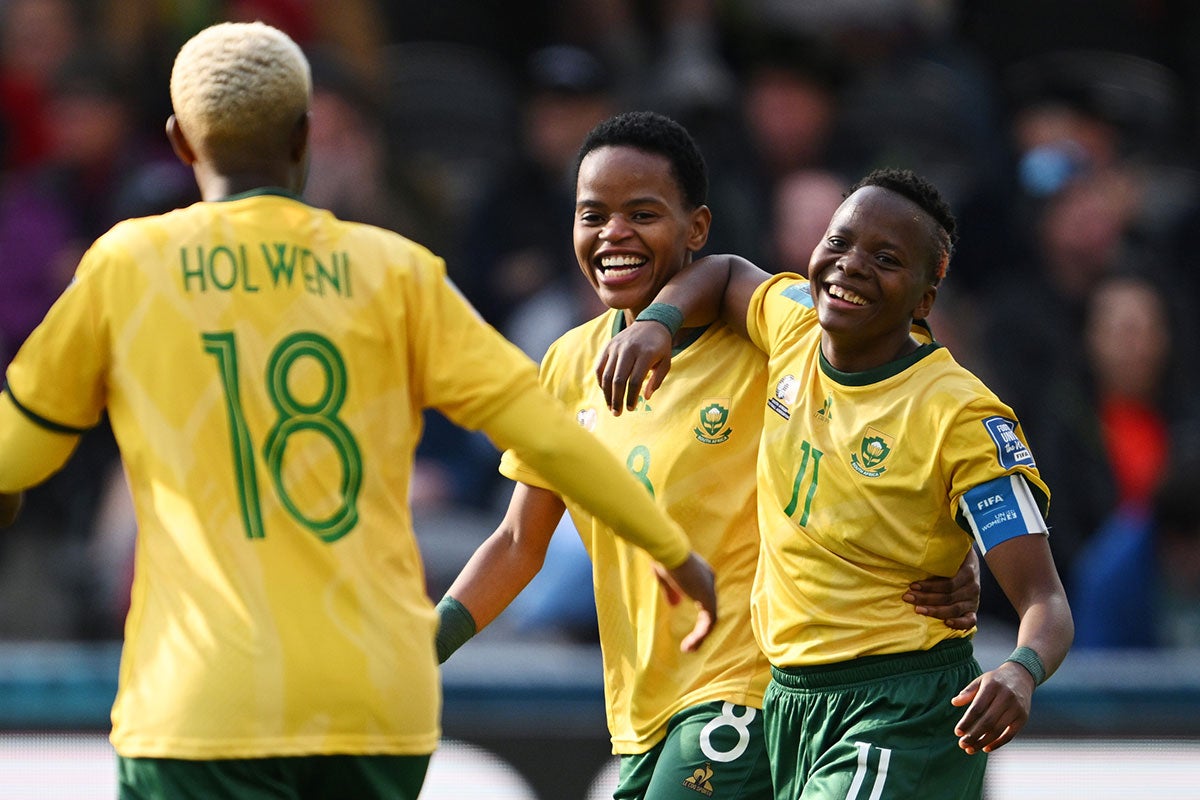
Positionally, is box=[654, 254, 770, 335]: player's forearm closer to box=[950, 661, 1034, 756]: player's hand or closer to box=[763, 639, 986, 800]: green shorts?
box=[763, 639, 986, 800]: green shorts

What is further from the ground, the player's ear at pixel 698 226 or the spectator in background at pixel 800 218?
the player's ear at pixel 698 226

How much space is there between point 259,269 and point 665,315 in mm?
1253

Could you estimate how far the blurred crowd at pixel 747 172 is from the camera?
8.25m

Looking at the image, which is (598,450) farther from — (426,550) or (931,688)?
(426,550)

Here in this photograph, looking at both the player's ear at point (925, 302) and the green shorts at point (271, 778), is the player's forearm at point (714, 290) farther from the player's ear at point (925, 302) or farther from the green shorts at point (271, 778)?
the green shorts at point (271, 778)

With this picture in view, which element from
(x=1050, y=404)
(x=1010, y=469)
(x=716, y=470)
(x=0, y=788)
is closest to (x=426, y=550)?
(x=0, y=788)

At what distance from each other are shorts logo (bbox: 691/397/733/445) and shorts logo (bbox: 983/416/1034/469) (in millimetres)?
728

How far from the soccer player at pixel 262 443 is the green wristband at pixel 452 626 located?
1048mm

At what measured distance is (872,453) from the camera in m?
3.95

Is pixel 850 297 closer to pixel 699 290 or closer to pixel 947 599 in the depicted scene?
pixel 699 290

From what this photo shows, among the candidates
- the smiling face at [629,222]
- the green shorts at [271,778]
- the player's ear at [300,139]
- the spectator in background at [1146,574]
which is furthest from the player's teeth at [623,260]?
the spectator in background at [1146,574]

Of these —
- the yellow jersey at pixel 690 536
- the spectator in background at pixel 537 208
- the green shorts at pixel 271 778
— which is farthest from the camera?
the spectator in background at pixel 537 208

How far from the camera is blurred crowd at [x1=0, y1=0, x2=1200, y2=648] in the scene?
8250 millimetres

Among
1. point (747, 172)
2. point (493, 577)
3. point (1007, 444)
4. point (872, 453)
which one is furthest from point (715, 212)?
point (1007, 444)
